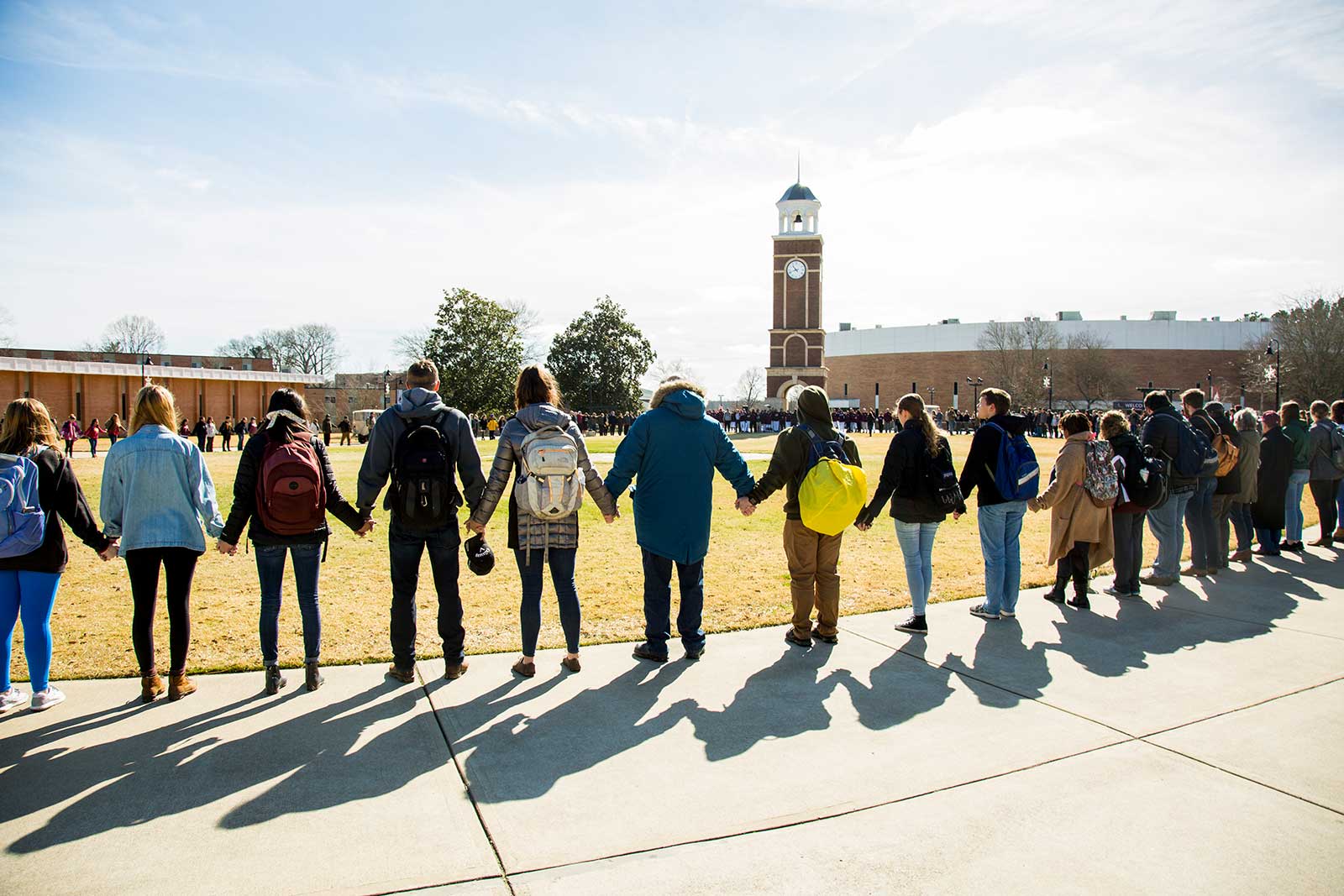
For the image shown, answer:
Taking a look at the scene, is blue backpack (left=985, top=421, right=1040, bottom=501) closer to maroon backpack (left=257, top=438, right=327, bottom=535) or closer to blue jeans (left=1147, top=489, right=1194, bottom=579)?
blue jeans (left=1147, top=489, right=1194, bottom=579)

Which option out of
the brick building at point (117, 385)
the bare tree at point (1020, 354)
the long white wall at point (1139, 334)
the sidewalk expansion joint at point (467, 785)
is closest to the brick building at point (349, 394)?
the brick building at point (117, 385)

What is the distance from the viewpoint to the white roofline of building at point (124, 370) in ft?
147

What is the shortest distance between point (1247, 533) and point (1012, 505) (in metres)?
4.57

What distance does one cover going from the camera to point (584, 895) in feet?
8.78

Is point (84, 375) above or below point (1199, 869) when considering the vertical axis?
above

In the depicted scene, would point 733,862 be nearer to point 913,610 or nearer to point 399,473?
point 399,473

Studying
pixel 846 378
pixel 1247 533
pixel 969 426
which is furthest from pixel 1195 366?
pixel 1247 533

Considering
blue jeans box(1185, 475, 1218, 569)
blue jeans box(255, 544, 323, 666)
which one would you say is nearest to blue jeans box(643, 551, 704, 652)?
blue jeans box(255, 544, 323, 666)

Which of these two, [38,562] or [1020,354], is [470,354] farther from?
[1020,354]

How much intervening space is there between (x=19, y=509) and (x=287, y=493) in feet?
4.38

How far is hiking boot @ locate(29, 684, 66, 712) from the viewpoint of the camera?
4289 millimetres

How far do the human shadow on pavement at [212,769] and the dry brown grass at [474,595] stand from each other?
1.08 m

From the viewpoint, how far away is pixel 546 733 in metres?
4.01

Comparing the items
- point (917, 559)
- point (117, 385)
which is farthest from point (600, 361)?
point (917, 559)
